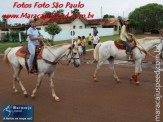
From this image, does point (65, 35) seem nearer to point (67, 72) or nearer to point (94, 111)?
point (67, 72)

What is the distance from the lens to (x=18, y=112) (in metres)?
5.06

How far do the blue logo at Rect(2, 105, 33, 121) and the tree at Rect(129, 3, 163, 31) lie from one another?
49.5m

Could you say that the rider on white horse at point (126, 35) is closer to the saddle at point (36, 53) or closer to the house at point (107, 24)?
the saddle at point (36, 53)

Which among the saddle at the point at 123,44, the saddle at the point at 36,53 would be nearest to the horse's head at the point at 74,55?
the saddle at the point at 36,53

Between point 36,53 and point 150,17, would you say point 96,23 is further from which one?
point 36,53

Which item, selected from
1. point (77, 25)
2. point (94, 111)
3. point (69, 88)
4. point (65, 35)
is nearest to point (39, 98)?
point (69, 88)

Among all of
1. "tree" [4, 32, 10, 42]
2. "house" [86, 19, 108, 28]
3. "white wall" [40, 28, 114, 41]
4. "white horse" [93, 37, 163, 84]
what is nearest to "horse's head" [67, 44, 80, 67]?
"white horse" [93, 37, 163, 84]

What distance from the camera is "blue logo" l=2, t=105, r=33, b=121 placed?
4797mm

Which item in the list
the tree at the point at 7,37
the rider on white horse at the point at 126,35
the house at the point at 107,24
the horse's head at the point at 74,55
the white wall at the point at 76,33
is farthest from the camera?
the house at the point at 107,24

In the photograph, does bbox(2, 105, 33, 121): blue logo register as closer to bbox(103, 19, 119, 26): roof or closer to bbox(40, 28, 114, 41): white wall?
bbox(40, 28, 114, 41): white wall

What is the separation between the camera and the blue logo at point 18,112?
4797mm

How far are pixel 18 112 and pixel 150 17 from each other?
175ft

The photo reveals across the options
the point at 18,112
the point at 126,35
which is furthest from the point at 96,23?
the point at 18,112

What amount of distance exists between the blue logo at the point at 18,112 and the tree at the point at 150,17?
49.5 meters
